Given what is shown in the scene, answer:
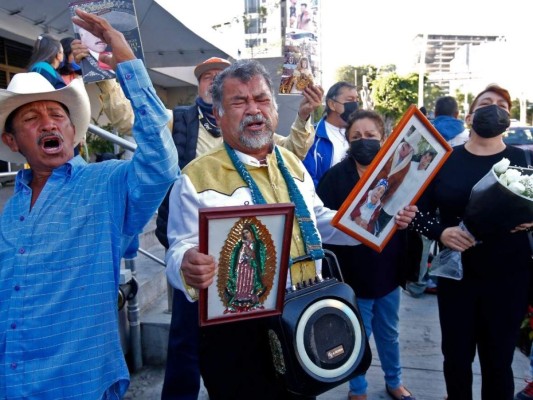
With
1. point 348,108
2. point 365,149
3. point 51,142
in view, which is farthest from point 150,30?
point 51,142

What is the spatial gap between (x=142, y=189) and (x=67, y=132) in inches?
16.7

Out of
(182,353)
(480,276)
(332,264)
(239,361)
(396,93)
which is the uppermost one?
(396,93)

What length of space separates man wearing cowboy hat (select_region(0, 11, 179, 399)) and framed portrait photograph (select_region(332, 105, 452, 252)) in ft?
2.64

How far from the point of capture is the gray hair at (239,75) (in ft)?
6.06

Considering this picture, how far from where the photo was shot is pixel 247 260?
156 cm

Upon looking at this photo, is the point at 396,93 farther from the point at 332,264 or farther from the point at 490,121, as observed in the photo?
the point at 332,264

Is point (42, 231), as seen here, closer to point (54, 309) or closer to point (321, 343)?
point (54, 309)

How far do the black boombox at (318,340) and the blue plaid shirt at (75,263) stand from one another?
63 centimetres

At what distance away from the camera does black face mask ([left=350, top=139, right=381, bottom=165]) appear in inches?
106

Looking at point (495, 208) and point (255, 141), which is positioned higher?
point (255, 141)

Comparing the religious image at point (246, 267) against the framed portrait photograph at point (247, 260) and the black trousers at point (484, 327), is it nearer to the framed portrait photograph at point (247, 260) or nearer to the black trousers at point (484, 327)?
the framed portrait photograph at point (247, 260)

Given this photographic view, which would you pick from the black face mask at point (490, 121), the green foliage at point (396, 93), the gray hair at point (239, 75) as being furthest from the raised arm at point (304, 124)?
the green foliage at point (396, 93)

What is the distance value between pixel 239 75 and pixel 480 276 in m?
1.62

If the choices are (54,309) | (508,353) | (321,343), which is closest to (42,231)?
(54,309)
